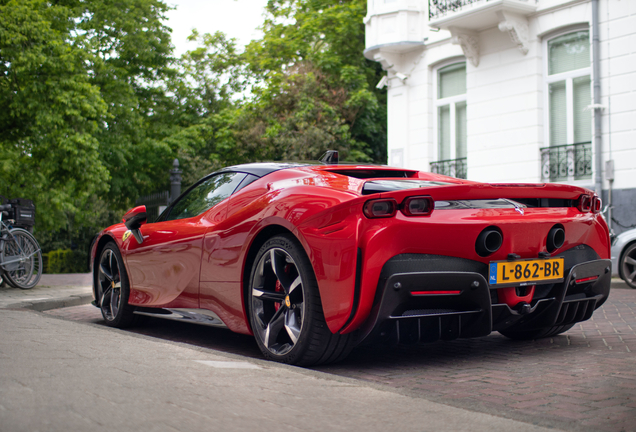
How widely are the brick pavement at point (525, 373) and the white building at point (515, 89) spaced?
34.9ft

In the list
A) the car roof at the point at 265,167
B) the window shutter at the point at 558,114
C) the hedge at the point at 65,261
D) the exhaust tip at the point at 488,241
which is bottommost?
the hedge at the point at 65,261

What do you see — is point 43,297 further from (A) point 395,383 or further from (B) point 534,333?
(A) point 395,383

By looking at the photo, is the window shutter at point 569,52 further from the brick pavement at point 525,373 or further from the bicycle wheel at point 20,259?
the bicycle wheel at point 20,259

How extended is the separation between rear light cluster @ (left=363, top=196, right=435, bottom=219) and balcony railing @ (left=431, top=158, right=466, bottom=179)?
1531 cm

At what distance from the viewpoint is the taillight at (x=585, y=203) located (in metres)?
4.57

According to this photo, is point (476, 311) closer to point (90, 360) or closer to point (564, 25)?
point (90, 360)

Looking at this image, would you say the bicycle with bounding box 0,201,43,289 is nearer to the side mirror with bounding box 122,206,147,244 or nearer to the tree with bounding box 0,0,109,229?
the side mirror with bounding box 122,206,147,244

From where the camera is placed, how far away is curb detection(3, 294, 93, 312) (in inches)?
300

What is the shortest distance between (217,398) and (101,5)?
26662mm

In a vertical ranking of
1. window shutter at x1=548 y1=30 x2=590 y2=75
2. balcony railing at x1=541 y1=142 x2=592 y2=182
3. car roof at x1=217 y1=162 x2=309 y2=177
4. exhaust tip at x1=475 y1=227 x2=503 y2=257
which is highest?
window shutter at x1=548 y1=30 x2=590 y2=75

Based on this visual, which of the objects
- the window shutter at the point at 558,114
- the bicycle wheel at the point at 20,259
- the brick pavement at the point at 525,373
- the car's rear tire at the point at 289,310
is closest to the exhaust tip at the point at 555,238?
the brick pavement at the point at 525,373

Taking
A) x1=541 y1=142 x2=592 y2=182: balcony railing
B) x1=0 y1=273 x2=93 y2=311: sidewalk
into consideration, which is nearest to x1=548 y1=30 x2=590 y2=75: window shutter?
x1=541 y1=142 x2=592 y2=182: balcony railing

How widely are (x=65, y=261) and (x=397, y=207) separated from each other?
1063 inches

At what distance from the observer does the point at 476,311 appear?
3959mm
